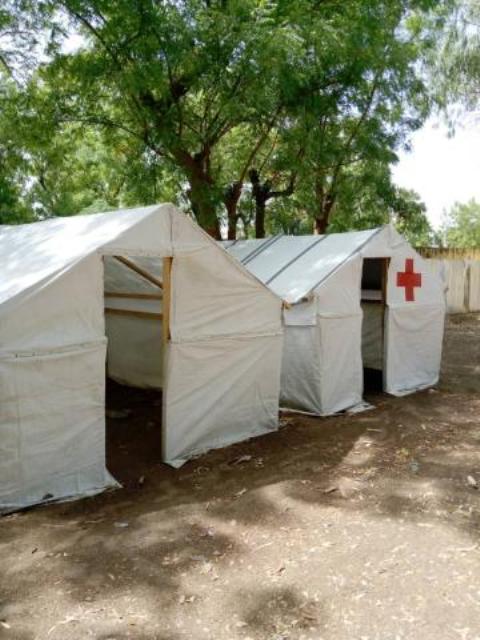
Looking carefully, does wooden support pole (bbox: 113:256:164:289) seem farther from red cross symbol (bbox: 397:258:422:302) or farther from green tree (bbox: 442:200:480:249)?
green tree (bbox: 442:200:480:249)

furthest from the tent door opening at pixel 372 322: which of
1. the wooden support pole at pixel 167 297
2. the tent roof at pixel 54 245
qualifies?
the tent roof at pixel 54 245

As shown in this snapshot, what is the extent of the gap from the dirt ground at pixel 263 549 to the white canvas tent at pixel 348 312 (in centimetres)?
132

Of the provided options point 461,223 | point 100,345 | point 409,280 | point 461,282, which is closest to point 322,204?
point 461,282

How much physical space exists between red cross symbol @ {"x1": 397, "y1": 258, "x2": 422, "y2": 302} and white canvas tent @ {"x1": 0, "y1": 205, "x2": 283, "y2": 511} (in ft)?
8.98

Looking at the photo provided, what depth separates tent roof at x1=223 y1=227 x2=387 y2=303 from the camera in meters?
7.24

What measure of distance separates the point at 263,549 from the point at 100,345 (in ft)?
7.17

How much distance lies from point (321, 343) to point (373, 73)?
7308 millimetres

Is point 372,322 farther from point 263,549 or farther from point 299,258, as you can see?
point 263,549

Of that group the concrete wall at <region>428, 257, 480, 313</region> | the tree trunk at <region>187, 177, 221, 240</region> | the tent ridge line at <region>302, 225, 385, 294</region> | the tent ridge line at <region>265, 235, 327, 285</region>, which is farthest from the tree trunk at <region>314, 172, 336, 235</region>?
the tent ridge line at <region>302, 225, 385, 294</region>

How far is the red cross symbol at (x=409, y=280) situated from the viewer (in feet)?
26.7

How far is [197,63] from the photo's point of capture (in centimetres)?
819

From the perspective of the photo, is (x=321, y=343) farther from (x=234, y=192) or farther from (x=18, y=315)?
(x=234, y=192)

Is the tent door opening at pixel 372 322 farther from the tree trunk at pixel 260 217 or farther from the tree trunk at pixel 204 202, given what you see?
the tree trunk at pixel 260 217

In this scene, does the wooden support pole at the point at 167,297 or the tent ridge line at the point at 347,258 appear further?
the tent ridge line at the point at 347,258
